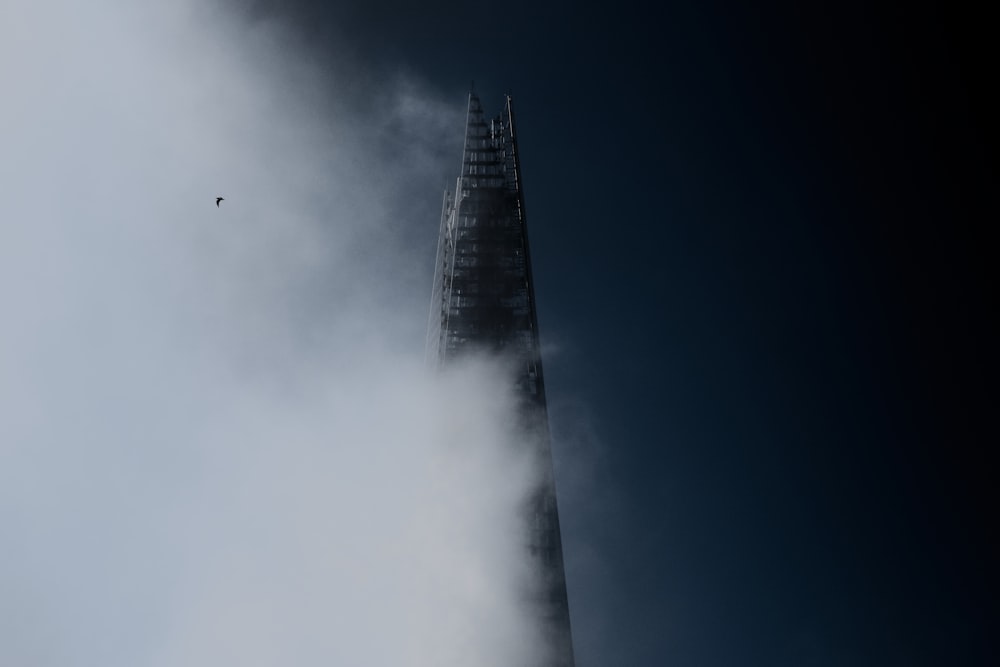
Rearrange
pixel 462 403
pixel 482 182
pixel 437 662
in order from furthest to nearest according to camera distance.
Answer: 1. pixel 482 182
2. pixel 462 403
3. pixel 437 662

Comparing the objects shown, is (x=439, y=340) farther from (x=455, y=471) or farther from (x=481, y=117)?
(x=481, y=117)

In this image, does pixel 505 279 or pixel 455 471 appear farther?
pixel 505 279

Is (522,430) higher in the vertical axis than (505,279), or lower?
lower

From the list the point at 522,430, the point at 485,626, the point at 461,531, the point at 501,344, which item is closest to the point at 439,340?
Answer: the point at 501,344

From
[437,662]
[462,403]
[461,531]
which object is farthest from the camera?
[462,403]

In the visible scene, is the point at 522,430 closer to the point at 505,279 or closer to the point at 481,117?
the point at 505,279

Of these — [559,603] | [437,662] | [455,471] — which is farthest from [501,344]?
[437,662]

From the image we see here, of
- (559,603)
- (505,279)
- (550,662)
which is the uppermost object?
(505,279)
